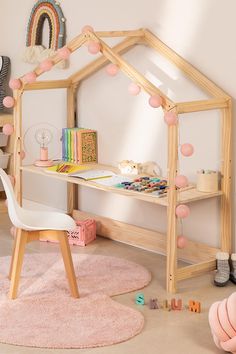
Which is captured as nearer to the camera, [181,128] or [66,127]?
[181,128]

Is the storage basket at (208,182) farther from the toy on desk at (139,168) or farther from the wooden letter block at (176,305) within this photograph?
the wooden letter block at (176,305)

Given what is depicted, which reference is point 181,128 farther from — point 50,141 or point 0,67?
point 0,67

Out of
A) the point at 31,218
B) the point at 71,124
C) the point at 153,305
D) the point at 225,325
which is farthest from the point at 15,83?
the point at 225,325

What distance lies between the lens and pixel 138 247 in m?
4.50

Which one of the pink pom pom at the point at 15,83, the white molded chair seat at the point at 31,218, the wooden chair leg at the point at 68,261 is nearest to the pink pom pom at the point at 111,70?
the pink pom pom at the point at 15,83

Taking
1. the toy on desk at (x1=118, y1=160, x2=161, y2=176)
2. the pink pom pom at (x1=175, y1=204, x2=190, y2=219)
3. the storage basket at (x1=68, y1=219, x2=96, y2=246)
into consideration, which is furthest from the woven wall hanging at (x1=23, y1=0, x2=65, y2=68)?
the pink pom pom at (x1=175, y1=204, x2=190, y2=219)

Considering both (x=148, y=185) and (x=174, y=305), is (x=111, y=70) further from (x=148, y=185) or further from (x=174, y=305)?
(x=174, y=305)

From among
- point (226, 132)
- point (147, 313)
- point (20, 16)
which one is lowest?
point (147, 313)

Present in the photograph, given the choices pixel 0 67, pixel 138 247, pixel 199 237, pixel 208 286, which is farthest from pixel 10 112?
pixel 208 286

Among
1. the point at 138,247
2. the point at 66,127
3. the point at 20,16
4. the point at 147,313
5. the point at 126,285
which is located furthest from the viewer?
the point at 20,16

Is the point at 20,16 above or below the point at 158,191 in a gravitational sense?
above

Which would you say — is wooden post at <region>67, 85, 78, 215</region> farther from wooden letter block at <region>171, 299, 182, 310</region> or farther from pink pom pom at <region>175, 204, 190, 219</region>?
wooden letter block at <region>171, 299, 182, 310</region>

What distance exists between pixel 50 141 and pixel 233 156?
1.56 m

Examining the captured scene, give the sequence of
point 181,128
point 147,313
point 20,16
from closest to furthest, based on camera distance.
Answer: point 147,313
point 181,128
point 20,16
